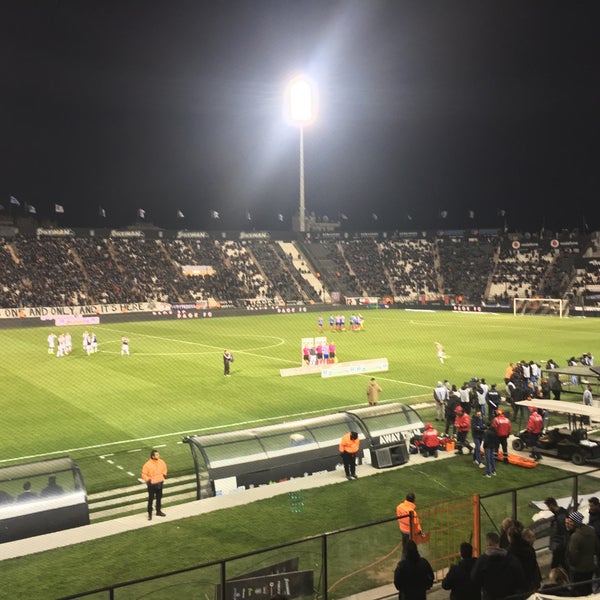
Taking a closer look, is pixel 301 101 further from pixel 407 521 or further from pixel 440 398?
pixel 407 521

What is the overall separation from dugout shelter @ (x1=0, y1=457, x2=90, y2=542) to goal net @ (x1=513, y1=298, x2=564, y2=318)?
6154 centimetres

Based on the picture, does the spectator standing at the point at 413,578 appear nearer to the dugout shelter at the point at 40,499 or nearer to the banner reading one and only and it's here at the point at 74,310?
the dugout shelter at the point at 40,499

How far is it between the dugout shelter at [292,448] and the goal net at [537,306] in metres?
54.9

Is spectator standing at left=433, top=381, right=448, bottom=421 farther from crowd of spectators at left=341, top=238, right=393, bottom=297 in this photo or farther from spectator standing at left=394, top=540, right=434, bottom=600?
crowd of spectators at left=341, top=238, right=393, bottom=297

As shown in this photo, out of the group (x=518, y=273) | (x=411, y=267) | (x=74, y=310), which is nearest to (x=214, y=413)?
(x=74, y=310)

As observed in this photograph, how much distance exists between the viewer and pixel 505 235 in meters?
93.1

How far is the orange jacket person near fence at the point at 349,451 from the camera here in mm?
15148

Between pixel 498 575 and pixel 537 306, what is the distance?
224 ft

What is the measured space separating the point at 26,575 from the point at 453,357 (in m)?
29.1

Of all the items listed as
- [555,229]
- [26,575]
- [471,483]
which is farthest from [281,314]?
[555,229]

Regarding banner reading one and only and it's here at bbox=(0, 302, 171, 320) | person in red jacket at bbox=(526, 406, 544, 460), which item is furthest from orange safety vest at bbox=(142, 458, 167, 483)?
banner reading one and only and it's here at bbox=(0, 302, 171, 320)

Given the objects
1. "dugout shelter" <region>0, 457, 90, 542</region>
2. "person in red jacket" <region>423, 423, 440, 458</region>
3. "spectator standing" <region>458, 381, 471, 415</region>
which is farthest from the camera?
"spectator standing" <region>458, 381, 471, 415</region>

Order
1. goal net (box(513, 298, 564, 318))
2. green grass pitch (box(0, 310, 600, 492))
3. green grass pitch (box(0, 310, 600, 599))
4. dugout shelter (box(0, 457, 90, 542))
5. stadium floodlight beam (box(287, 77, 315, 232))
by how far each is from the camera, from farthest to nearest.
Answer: stadium floodlight beam (box(287, 77, 315, 232)) < goal net (box(513, 298, 564, 318)) < green grass pitch (box(0, 310, 600, 492)) < dugout shelter (box(0, 457, 90, 542)) < green grass pitch (box(0, 310, 600, 599))

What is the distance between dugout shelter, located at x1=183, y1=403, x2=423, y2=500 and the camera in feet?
47.7
